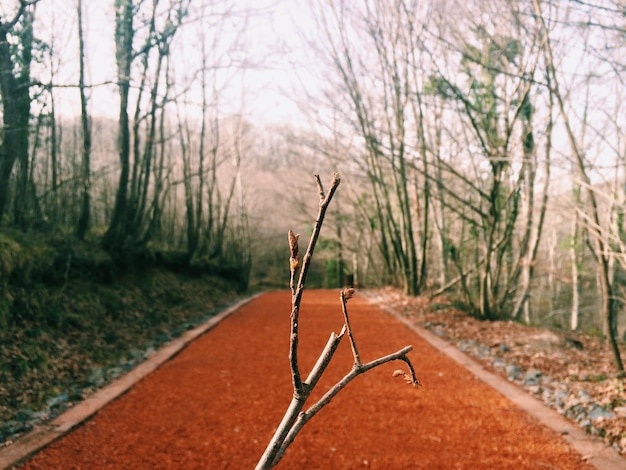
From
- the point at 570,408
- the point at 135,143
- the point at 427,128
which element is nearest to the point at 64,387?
the point at 570,408

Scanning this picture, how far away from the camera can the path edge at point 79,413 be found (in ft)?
10.7

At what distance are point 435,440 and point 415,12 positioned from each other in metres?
7.39

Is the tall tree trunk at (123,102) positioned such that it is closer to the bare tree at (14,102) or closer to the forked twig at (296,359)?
the bare tree at (14,102)

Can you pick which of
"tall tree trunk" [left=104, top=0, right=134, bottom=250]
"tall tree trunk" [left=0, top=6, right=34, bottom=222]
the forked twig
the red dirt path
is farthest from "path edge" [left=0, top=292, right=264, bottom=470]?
the forked twig

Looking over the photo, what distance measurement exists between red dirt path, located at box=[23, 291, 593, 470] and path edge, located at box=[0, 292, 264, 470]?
0.07 m

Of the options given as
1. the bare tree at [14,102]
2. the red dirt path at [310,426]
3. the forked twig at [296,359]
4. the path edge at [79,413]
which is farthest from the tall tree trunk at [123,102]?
the forked twig at [296,359]

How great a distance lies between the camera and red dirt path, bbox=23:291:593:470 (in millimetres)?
3322

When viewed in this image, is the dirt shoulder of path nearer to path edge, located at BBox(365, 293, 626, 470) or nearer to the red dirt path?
path edge, located at BBox(365, 293, 626, 470)

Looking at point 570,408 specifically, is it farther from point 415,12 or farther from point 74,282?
point 415,12

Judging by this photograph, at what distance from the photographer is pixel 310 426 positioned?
3896 mm

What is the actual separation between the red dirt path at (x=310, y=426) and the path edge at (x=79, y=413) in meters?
0.07

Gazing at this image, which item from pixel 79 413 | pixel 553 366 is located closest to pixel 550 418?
pixel 553 366

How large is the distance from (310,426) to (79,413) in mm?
1809

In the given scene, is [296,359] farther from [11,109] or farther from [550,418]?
[11,109]
